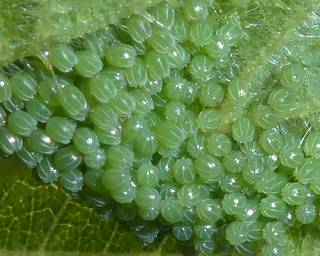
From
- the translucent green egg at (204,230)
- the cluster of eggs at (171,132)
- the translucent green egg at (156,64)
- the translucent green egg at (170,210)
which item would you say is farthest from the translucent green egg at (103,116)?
the translucent green egg at (204,230)

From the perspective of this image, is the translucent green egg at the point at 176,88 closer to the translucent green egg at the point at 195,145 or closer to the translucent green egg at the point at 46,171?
the translucent green egg at the point at 195,145

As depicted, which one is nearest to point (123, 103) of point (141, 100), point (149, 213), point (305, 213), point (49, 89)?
point (141, 100)

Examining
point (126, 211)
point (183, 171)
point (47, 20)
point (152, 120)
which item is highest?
point (47, 20)

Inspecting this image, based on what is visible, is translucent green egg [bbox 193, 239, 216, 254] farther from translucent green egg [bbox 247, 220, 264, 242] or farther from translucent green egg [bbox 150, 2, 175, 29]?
translucent green egg [bbox 150, 2, 175, 29]

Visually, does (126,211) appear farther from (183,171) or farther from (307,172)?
(307,172)

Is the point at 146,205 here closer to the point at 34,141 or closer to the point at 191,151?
the point at 191,151

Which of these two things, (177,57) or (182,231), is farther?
(182,231)

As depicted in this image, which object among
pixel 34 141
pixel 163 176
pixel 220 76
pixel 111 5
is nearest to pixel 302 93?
pixel 220 76
